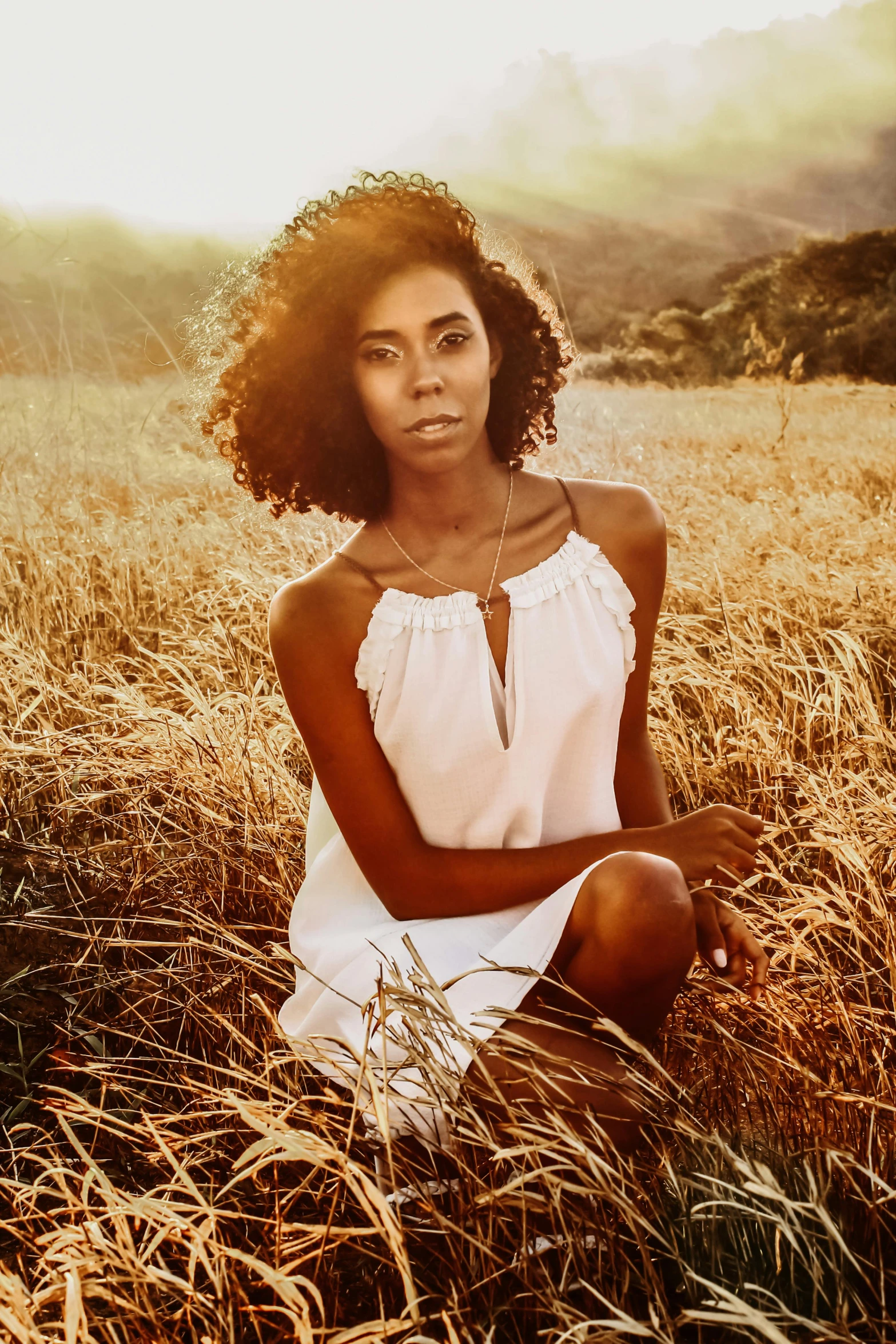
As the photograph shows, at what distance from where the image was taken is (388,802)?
1721 mm

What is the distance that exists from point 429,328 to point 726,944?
3.21 feet

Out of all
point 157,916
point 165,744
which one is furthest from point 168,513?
point 157,916

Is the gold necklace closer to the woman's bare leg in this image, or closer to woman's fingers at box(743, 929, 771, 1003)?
the woman's bare leg

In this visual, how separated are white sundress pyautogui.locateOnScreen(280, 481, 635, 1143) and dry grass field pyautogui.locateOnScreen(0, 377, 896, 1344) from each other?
0.47ft

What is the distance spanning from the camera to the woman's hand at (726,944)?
1.58 metres

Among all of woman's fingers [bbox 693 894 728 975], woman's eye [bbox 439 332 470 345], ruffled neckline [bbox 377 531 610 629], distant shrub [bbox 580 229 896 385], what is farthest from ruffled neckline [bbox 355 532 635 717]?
distant shrub [bbox 580 229 896 385]

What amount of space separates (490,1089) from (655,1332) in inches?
14.6

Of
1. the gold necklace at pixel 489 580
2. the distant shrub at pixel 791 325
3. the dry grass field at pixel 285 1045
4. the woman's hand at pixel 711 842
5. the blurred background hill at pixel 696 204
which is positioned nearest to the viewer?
the dry grass field at pixel 285 1045

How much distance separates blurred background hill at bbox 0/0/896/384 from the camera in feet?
41.0

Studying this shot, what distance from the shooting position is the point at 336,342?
181 centimetres

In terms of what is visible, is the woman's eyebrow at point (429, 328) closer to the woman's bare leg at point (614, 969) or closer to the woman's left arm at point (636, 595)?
the woman's left arm at point (636, 595)

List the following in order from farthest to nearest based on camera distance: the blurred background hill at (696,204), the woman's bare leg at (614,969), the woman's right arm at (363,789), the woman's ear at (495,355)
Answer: the blurred background hill at (696,204) < the woman's ear at (495,355) < the woman's right arm at (363,789) < the woman's bare leg at (614,969)

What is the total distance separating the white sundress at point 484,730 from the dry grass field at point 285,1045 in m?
0.14

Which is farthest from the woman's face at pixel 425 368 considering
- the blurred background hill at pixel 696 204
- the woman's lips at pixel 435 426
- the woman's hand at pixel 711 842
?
the blurred background hill at pixel 696 204
